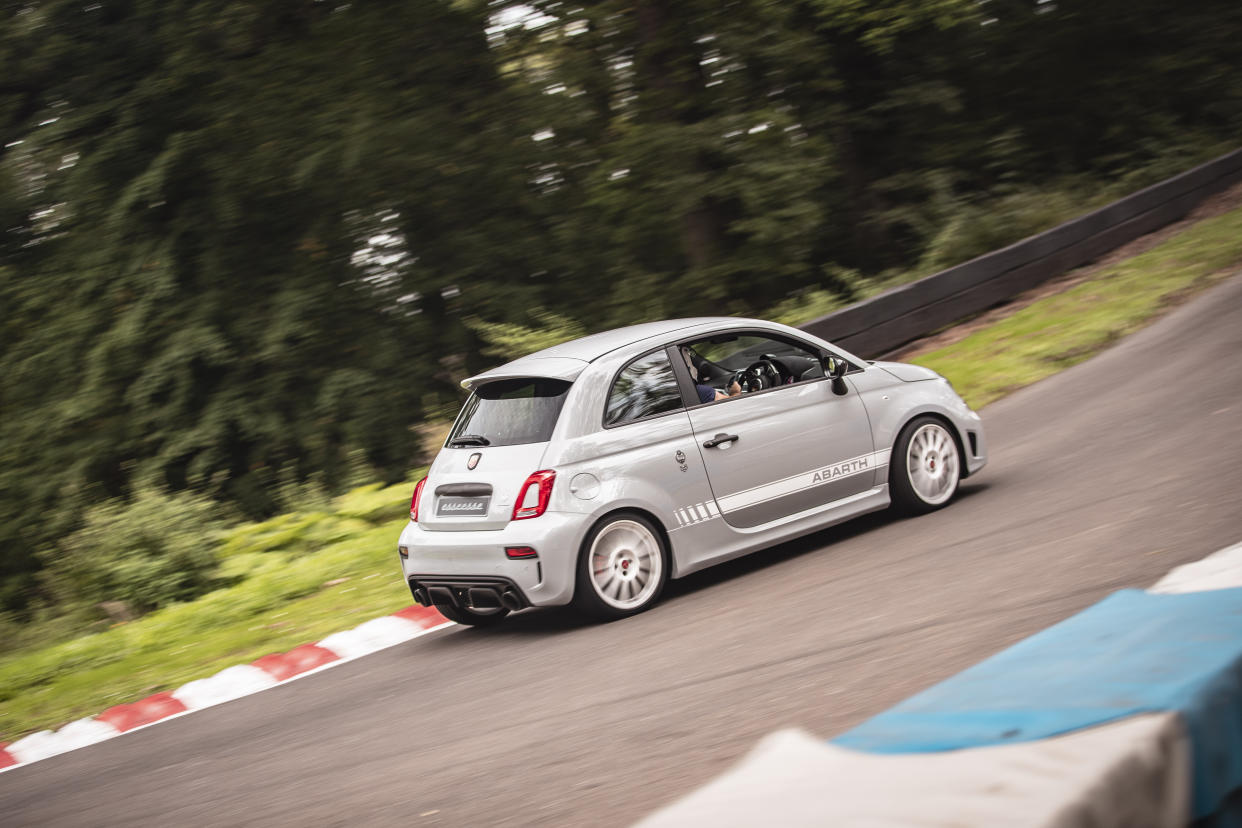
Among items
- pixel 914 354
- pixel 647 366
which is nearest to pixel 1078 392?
pixel 914 354

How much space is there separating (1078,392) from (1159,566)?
613 centimetres

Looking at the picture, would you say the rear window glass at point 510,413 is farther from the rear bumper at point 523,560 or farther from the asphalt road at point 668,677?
the asphalt road at point 668,677

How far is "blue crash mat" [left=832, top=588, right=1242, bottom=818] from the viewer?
3.17 meters

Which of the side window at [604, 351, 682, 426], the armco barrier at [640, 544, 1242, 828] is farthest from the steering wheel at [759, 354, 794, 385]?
the armco barrier at [640, 544, 1242, 828]

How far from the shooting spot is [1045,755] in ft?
9.96

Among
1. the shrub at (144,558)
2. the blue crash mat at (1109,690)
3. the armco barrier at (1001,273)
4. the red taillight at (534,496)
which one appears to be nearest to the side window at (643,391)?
the red taillight at (534,496)

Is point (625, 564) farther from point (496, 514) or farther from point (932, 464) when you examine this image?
point (932, 464)

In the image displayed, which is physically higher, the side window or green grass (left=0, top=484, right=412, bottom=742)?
Result: the side window

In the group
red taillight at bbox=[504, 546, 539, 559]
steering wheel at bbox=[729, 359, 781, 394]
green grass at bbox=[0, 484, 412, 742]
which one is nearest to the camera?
red taillight at bbox=[504, 546, 539, 559]

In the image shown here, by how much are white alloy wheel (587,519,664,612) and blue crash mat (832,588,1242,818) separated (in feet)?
11.2

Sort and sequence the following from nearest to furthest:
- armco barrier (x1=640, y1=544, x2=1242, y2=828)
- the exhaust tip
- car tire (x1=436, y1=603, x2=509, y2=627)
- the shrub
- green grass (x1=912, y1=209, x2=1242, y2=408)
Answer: armco barrier (x1=640, y1=544, x2=1242, y2=828) < the exhaust tip < car tire (x1=436, y1=603, x2=509, y2=627) < the shrub < green grass (x1=912, y1=209, x2=1242, y2=408)

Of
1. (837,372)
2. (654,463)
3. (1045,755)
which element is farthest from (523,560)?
(1045,755)

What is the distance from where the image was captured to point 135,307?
19.2 metres

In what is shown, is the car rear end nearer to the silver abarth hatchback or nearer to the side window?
the silver abarth hatchback
